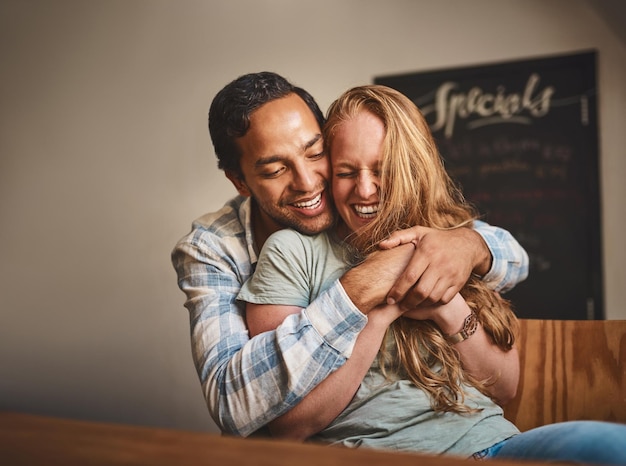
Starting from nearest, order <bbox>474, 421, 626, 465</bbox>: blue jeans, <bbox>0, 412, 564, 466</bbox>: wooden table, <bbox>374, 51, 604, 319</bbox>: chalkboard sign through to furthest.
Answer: <bbox>0, 412, 564, 466</bbox>: wooden table, <bbox>474, 421, 626, 465</bbox>: blue jeans, <bbox>374, 51, 604, 319</bbox>: chalkboard sign

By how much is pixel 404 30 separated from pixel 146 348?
0.72 meters

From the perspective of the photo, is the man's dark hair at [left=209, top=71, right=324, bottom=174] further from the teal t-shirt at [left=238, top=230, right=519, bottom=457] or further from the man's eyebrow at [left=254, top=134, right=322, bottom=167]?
the teal t-shirt at [left=238, top=230, right=519, bottom=457]

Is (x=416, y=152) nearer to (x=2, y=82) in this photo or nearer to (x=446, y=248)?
(x=446, y=248)

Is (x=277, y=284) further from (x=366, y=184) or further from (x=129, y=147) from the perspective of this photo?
(x=129, y=147)

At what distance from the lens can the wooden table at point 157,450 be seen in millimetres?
367

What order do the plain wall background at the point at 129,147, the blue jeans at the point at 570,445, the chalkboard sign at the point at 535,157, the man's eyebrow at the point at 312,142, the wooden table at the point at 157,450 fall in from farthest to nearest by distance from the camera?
the chalkboard sign at the point at 535,157, the plain wall background at the point at 129,147, the man's eyebrow at the point at 312,142, the blue jeans at the point at 570,445, the wooden table at the point at 157,450

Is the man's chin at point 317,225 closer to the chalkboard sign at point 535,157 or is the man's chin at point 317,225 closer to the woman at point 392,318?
the woman at point 392,318

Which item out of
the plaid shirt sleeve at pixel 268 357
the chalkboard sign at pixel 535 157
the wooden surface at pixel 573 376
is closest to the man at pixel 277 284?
the plaid shirt sleeve at pixel 268 357

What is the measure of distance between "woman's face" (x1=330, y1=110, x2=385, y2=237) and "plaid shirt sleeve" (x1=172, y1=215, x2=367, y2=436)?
107 mm

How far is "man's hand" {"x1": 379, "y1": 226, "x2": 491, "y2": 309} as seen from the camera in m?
0.71

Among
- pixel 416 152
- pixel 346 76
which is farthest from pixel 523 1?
pixel 416 152

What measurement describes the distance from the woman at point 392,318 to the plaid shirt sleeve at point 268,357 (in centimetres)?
2

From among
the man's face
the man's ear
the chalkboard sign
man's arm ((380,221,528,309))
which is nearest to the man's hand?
man's arm ((380,221,528,309))

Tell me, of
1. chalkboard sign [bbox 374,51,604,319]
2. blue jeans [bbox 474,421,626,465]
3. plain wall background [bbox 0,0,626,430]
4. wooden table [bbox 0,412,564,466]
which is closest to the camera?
wooden table [bbox 0,412,564,466]
